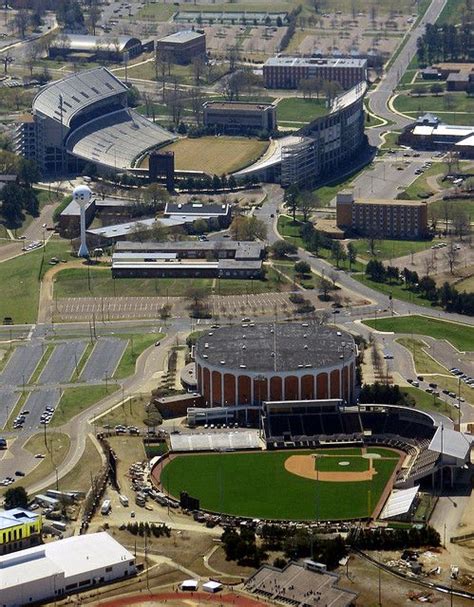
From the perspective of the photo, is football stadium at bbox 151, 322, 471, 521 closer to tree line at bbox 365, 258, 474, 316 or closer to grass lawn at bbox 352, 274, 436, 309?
tree line at bbox 365, 258, 474, 316

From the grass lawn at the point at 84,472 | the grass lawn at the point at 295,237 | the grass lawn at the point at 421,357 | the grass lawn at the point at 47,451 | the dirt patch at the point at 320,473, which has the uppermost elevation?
the grass lawn at the point at 84,472

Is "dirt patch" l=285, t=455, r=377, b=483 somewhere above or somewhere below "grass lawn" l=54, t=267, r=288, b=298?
above

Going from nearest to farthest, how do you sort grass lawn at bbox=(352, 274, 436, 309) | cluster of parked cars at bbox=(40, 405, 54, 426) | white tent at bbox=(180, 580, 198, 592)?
1. white tent at bbox=(180, 580, 198, 592)
2. cluster of parked cars at bbox=(40, 405, 54, 426)
3. grass lawn at bbox=(352, 274, 436, 309)

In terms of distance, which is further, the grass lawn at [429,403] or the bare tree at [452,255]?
the bare tree at [452,255]

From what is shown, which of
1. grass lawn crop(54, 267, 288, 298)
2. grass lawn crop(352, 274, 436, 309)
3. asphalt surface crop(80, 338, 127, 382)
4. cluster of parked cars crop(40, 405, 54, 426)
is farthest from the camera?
grass lawn crop(54, 267, 288, 298)

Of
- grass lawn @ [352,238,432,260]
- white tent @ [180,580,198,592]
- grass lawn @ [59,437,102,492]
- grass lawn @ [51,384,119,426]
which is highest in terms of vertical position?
white tent @ [180,580,198,592]

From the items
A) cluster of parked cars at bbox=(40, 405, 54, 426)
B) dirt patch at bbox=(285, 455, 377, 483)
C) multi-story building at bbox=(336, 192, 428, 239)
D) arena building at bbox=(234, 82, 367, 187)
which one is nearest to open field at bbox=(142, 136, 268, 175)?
arena building at bbox=(234, 82, 367, 187)

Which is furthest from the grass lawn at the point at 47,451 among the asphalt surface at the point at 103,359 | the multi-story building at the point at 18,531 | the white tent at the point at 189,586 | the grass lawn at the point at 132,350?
the white tent at the point at 189,586

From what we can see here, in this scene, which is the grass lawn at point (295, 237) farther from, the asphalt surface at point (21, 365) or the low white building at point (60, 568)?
the low white building at point (60, 568)

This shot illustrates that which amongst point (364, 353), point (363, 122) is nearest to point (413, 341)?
point (364, 353)
